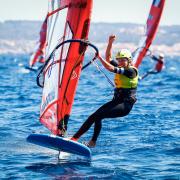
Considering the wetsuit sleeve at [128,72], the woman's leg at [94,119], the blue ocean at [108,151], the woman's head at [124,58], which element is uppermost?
the woman's head at [124,58]

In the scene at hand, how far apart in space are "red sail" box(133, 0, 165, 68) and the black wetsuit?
35.7 ft

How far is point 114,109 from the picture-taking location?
1035 centimetres

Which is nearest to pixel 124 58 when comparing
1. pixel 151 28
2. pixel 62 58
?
pixel 62 58

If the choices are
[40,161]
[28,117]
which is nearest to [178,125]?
[28,117]

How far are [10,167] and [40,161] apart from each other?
0.72 m

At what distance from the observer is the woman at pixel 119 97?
1034 cm

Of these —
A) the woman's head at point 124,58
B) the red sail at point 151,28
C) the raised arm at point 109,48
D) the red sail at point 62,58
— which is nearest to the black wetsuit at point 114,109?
the woman's head at point 124,58

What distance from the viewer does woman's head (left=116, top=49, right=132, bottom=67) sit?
1035cm

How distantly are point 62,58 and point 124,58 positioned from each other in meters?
1.16

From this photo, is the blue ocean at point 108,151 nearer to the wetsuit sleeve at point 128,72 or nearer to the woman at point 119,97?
the woman at point 119,97

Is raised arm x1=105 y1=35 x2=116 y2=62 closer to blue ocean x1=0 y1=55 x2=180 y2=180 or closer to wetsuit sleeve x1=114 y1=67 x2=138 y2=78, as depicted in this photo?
wetsuit sleeve x1=114 y1=67 x2=138 y2=78

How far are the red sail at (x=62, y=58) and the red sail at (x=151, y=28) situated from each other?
11.0 m

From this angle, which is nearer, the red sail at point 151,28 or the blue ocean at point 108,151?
the blue ocean at point 108,151

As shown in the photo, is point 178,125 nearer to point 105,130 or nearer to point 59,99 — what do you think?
point 105,130
